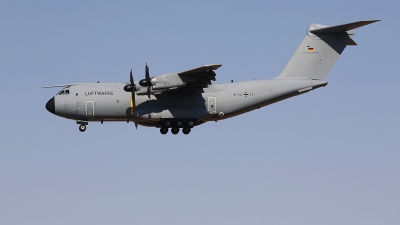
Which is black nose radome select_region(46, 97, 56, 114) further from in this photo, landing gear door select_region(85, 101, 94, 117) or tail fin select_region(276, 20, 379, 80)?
tail fin select_region(276, 20, 379, 80)

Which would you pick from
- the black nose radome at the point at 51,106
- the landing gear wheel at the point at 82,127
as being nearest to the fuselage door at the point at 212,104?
the landing gear wheel at the point at 82,127

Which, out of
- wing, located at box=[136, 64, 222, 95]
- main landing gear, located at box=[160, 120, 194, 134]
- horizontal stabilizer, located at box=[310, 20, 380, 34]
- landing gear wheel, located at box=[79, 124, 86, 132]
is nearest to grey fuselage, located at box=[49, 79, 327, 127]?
main landing gear, located at box=[160, 120, 194, 134]

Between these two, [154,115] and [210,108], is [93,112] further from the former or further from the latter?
[210,108]

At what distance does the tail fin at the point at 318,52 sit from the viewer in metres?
30.6

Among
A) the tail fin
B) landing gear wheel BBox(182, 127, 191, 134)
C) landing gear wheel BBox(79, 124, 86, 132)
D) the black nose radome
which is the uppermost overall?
the tail fin

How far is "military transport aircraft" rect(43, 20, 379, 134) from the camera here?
95.1ft

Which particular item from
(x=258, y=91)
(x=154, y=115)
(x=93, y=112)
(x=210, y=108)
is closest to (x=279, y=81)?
(x=258, y=91)

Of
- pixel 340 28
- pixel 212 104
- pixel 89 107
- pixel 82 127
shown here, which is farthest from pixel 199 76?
pixel 340 28

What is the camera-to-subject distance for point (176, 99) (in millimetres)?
29281

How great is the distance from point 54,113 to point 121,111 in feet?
9.56

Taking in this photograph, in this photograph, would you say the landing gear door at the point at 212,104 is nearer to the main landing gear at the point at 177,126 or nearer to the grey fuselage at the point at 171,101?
the grey fuselage at the point at 171,101

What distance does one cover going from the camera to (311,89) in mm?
30078

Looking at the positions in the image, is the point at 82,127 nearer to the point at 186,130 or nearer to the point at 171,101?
the point at 171,101

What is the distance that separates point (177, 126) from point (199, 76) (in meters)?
2.69
